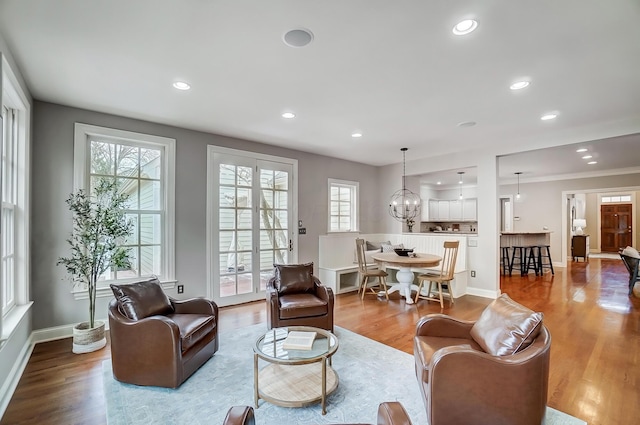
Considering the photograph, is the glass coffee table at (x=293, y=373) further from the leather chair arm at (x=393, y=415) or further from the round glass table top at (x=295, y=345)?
the leather chair arm at (x=393, y=415)

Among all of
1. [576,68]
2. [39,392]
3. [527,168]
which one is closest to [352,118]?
[576,68]

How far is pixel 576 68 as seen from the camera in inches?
105

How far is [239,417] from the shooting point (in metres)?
1.18

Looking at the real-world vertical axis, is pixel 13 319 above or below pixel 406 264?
below

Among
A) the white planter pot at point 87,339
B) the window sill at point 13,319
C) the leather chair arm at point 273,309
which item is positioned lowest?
the white planter pot at point 87,339

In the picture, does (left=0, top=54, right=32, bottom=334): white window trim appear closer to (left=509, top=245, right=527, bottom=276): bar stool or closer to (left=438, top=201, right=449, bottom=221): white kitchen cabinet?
(left=509, top=245, right=527, bottom=276): bar stool

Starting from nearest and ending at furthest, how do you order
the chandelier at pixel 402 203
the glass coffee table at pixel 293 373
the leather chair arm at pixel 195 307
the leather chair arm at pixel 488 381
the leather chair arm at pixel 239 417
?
the leather chair arm at pixel 239 417 → the leather chair arm at pixel 488 381 → the glass coffee table at pixel 293 373 → the leather chair arm at pixel 195 307 → the chandelier at pixel 402 203

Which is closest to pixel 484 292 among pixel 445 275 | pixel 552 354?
pixel 445 275

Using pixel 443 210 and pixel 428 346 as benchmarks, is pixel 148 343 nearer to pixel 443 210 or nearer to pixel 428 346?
pixel 428 346

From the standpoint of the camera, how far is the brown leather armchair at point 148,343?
240 centimetres

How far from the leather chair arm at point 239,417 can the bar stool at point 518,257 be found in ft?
26.6

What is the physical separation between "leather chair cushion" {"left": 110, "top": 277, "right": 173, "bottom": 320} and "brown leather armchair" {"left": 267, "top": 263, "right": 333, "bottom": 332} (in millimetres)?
1047

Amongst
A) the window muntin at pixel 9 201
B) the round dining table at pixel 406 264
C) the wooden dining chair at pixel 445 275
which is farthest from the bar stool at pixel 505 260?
the window muntin at pixel 9 201

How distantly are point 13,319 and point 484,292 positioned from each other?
6202 millimetres
